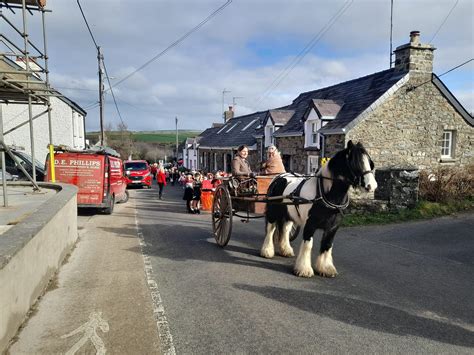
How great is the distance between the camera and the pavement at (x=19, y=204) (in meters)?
5.60

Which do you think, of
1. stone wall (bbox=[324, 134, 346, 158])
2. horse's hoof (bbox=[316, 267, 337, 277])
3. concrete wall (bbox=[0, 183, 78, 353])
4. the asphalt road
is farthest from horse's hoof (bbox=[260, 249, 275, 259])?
stone wall (bbox=[324, 134, 346, 158])

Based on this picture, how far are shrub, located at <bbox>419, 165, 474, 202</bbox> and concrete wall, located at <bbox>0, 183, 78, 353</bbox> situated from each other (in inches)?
411

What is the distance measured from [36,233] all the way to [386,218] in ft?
29.4

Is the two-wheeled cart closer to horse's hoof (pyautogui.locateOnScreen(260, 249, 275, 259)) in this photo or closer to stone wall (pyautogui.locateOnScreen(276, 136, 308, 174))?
horse's hoof (pyautogui.locateOnScreen(260, 249, 275, 259))

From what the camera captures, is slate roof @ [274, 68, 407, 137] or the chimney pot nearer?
the chimney pot

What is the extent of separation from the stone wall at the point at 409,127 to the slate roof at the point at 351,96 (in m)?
0.54

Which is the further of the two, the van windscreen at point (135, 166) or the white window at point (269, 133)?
the van windscreen at point (135, 166)

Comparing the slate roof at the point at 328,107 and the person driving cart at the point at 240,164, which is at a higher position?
the slate roof at the point at 328,107

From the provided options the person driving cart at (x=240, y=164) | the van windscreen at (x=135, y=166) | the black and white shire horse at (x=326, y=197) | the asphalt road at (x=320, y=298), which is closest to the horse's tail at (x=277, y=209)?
the black and white shire horse at (x=326, y=197)

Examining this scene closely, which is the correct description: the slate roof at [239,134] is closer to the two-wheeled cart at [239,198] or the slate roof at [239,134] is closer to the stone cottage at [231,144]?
the stone cottage at [231,144]

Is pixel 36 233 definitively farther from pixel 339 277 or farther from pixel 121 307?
pixel 339 277

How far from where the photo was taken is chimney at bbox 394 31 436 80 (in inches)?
599

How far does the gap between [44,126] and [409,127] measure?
69.1 ft

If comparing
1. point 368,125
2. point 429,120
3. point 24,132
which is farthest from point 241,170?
point 24,132
